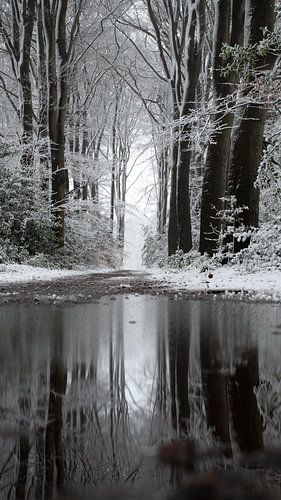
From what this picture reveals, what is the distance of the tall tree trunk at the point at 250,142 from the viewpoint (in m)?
7.20

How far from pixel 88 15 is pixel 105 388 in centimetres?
1890

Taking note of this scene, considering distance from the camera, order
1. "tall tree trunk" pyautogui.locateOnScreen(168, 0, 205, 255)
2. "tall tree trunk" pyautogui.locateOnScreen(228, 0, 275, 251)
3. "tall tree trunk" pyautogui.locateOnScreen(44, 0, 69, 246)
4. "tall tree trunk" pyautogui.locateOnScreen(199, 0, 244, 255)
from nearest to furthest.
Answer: "tall tree trunk" pyautogui.locateOnScreen(228, 0, 275, 251)
"tall tree trunk" pyautogui.locateOnScreen(199, 0, 244, 255)
"tall tree trunk" pyautogui.locateOnScreen(168, 0, 205, 255)
"tall tree trunk" pyautogui.locateOnScreen(44, 0, 69, 246)

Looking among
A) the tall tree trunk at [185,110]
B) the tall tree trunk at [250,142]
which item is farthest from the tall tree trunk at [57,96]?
the tall tree trunk at [250,142]

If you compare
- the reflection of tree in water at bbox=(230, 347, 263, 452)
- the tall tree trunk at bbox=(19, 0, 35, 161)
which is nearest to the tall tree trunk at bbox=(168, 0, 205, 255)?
the tall tree trunk at bbox=(19, 0, 35, 161)

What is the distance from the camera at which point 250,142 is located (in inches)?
287

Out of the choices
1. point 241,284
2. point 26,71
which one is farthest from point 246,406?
point 26,71

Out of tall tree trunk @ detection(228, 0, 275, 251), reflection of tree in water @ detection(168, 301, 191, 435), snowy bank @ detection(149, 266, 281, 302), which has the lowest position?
snowy bank @ detection(149, 266, 281, 302)

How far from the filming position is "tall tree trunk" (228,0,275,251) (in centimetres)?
720

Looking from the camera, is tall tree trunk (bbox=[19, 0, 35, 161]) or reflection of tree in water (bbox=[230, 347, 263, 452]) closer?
reflection of tree in water (bbox=[230, 347, 263, 452])

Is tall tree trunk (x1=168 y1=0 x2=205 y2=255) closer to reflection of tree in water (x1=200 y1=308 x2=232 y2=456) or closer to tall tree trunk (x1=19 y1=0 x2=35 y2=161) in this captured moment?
tall tree trunk (x1=19 y1=0 x2=35 y2=161)

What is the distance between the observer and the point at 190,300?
4.22m

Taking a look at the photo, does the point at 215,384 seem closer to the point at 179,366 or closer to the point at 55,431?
the point at 179,366

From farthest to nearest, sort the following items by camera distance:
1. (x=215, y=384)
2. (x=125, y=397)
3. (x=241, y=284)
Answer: (x=241, y=284), (x=215, y=384), (x=125, y=397)

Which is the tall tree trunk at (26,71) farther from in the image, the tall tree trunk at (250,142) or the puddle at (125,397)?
the puddle at (125,397)
